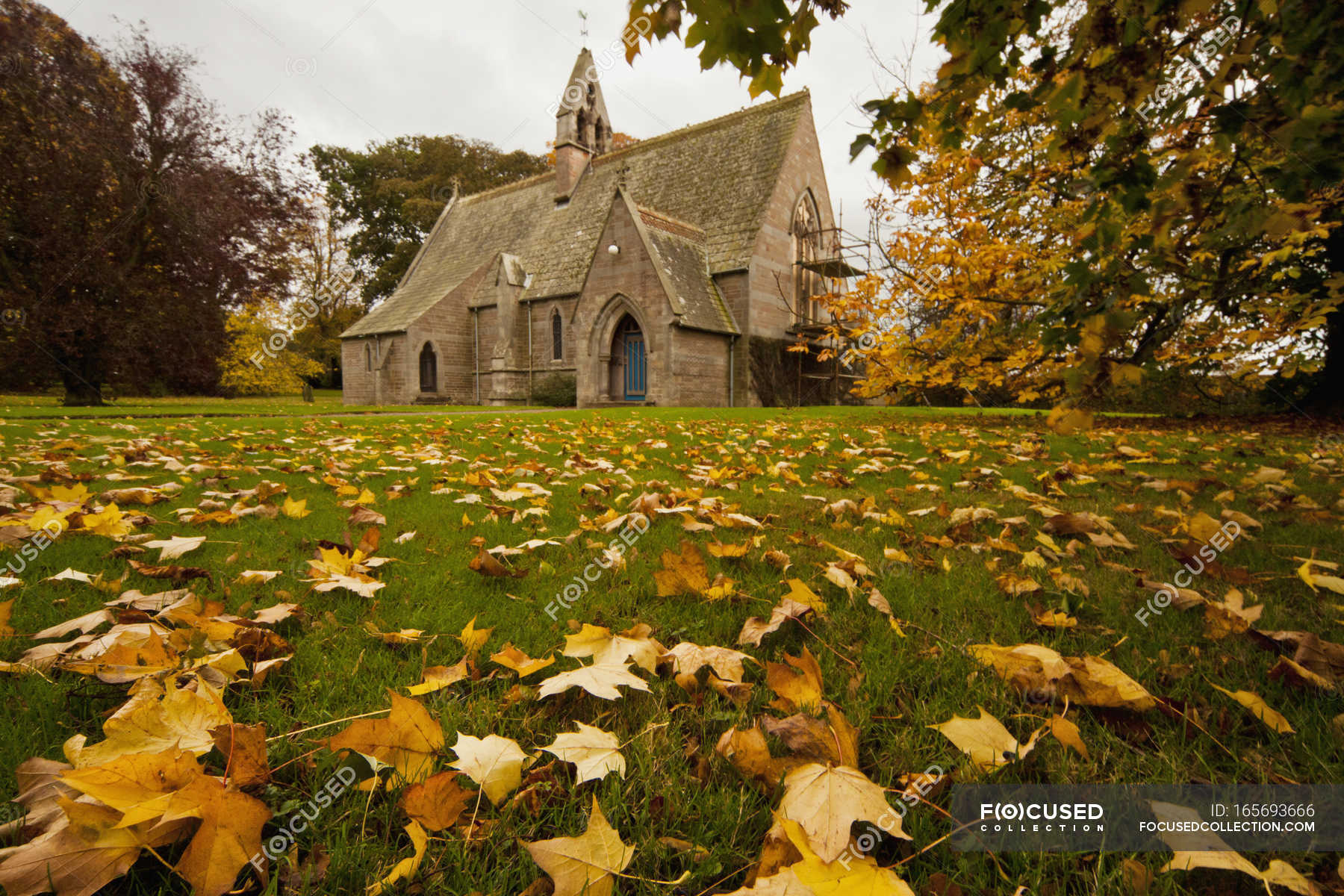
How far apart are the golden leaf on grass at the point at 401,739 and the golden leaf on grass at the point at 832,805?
63 cm

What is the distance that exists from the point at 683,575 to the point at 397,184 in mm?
43979

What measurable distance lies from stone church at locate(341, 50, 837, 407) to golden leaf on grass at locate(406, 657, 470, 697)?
49.9ft

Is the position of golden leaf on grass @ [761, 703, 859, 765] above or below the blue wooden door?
below

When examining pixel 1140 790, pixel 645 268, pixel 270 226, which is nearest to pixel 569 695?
pixel 1140 790

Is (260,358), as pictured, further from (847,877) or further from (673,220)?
(847,877)

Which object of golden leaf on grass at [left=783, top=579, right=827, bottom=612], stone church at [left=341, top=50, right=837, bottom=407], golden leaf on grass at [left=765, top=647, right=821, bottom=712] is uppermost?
stone church at [left=341, top=50, right=837, bottom=407]

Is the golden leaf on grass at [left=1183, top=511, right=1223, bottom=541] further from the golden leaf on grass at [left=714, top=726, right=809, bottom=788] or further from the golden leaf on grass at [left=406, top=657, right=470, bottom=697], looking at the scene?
the golden leaf on grass at [left=406, top=657, right=470, bottom=697]

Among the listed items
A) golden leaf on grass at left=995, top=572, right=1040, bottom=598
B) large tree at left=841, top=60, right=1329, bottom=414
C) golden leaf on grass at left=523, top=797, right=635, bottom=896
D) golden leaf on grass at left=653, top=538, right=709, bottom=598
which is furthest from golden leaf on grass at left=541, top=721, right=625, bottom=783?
large tree at left=841, top=60, right=1329, bottom=414

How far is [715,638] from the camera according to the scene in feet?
5.23

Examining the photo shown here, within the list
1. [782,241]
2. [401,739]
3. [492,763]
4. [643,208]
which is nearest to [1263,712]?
[492,763]

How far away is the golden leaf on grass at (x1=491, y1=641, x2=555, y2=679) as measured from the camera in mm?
1341

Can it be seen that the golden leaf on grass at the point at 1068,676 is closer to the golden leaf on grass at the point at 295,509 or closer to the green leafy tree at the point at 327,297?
the golden leaf on grass at the point at 295,509

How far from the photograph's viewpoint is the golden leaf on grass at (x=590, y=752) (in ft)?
3.37

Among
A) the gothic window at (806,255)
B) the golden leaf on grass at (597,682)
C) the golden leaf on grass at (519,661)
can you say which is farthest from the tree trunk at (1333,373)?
the golden leaf on grass at (519,661)
